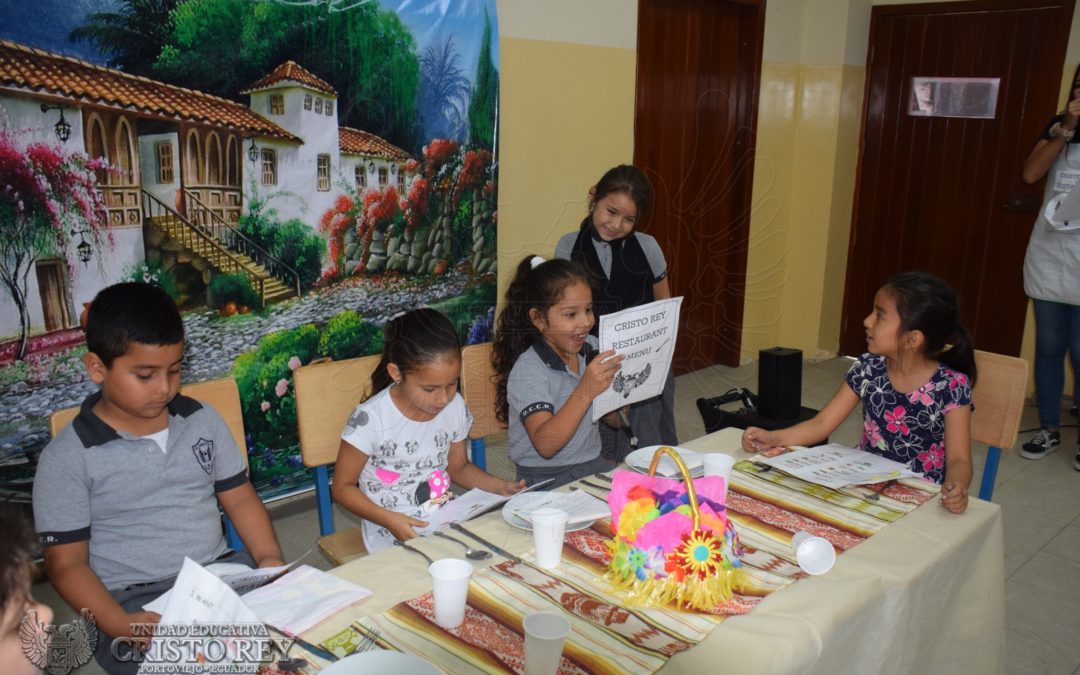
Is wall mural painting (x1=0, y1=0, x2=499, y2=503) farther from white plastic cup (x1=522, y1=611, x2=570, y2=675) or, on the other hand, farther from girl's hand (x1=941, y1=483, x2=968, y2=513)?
girl's hand (x1=941, y1=483, x2=968, y2=513)

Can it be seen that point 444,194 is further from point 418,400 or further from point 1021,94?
point 1021,94

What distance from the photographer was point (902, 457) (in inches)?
82.3

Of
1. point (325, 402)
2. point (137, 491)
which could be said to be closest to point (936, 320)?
point (325, 402)

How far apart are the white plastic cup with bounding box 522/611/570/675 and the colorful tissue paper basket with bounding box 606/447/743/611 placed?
0.72 ft

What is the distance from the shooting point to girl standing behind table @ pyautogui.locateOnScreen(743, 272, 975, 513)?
2012 mm

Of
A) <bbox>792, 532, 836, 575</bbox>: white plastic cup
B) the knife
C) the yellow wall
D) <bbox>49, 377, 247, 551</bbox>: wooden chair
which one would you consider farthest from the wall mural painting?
<bbox>792, 532, 836, 575</bbox>: white plastic cup

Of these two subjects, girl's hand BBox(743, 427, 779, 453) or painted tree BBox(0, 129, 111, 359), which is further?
painted tree BBox(0, 129, 111, 359)

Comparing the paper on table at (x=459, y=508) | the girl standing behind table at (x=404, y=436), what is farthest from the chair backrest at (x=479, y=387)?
the paper on table at (x=459, y=508)

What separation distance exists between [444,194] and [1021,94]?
322cm

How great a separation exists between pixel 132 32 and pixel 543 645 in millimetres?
2204

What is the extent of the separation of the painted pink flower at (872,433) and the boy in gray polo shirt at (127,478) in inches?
58.5

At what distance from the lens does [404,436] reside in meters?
1.86

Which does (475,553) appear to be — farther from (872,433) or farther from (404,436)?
(872,433)

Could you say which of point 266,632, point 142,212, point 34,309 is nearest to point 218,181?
point 142,212
